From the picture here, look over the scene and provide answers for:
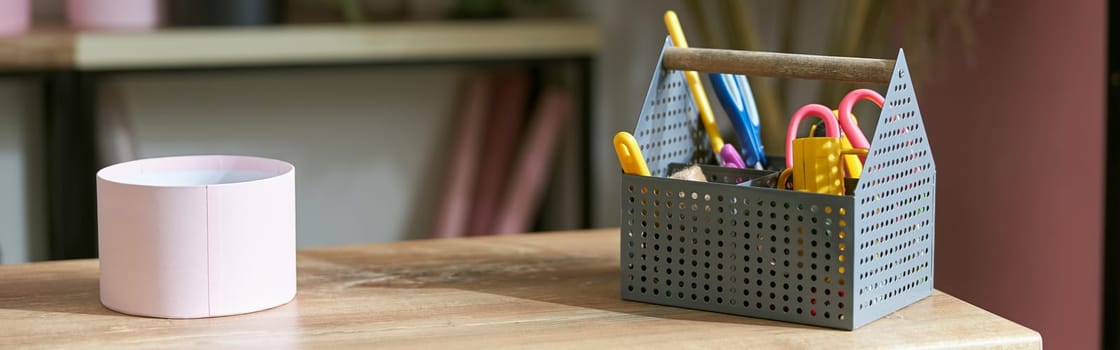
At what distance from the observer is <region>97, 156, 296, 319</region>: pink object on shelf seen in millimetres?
938

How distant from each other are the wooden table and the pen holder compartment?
0.05 ft

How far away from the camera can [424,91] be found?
2832mm

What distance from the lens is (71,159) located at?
2334 millimetres

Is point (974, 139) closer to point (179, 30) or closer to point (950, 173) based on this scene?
point (950, 173)

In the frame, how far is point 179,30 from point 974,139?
133 cm

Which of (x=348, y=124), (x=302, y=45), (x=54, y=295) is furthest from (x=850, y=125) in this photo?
(x=348, y=124)

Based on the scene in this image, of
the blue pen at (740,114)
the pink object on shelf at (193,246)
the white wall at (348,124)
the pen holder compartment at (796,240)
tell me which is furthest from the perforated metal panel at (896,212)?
the white wall at (348,124)

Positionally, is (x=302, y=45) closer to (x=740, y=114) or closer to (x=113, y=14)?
(x=113, y=14)

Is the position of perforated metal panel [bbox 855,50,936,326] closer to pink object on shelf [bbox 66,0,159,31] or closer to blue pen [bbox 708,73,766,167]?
blue pen [bbox 708,73,766,167]

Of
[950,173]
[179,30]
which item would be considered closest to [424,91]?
[179,30]

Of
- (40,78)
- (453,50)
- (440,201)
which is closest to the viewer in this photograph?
(40,78)

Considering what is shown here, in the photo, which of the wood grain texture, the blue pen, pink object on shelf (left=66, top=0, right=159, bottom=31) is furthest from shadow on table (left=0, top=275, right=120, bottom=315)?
pink object on shelf (left=66, top=0, right=159, bottom=31)

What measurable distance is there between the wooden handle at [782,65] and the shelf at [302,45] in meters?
1.40

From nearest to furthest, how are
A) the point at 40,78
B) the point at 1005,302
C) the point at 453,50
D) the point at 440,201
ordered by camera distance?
the point at 1005,302
the point at 40,78
the point at 453,50
the point at 440,201
